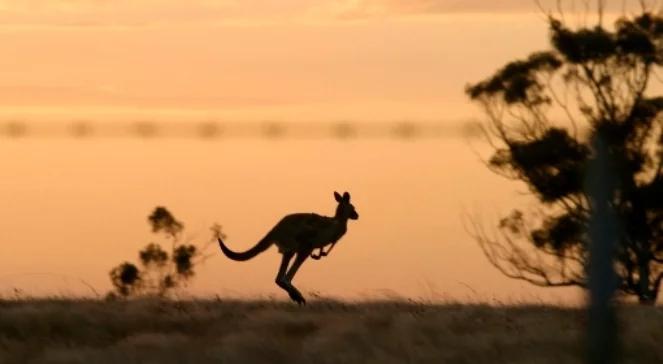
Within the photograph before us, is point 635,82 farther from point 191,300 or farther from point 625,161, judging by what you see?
point 191,300

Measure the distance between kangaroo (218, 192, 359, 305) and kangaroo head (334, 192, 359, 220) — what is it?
0.06 m

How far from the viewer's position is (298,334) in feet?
41.8

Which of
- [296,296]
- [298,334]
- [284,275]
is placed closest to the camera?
[298,334]

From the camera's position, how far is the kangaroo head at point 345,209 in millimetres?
19828

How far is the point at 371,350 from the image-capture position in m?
11.4

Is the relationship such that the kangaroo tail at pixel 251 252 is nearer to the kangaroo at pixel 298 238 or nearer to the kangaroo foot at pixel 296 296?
the kangaroo at pixel 298 238

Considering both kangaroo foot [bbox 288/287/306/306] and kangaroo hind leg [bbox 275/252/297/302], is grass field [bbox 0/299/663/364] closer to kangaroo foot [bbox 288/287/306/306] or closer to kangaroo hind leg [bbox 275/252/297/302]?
kangaroo foot [bbox 288/287/306/306]

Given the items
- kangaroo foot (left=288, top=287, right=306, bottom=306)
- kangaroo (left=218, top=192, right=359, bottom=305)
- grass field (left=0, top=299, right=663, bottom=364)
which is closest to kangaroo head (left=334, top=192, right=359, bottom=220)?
kangaroo (left=218, top=192, right=359, bottom=305)

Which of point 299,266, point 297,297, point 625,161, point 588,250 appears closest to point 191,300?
point 297,297

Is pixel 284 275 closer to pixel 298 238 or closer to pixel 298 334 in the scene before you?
pixel 298 238

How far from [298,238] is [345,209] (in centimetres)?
90

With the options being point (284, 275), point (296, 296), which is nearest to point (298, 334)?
point (296, 296)

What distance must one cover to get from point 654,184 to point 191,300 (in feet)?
49.8

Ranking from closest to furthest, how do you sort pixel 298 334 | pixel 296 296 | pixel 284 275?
pixel 298 334 → pixel 296 296 → pixel 284 275
